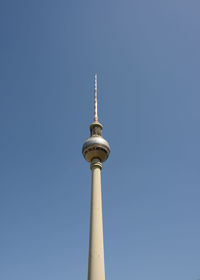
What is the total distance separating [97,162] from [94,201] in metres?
7.84

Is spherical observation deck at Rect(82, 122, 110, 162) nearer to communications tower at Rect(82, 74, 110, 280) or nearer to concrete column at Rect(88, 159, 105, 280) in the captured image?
communications tower at Rect(82, 74, 110, 280)

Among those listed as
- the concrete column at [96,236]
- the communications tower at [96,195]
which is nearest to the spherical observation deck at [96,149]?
the communications tower at [96,195]

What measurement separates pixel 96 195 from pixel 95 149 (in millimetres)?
9031

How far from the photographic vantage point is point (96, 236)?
33312 millimetres

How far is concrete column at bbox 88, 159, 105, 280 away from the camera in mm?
30594

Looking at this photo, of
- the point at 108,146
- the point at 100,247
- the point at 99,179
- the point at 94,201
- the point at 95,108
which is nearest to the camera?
the point at 100,247

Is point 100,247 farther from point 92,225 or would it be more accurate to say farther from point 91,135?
point 91,135

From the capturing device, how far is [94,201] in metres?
36.9

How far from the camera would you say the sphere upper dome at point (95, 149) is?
4394 centimetres

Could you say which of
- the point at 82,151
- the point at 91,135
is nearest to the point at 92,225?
the point at 82,151

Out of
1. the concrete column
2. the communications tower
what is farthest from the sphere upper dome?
the concrete column

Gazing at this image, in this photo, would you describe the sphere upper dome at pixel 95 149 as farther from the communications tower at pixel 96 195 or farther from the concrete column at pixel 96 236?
the concrete column at pixel 96 236

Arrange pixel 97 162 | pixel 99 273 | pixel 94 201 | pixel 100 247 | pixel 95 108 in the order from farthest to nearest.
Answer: pixel 95 108
pixel 97 162
pixel 94 201
pixel 100 247
pixel 99 273

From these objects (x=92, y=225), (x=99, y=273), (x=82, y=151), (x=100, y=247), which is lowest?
(x=99, y=273)
